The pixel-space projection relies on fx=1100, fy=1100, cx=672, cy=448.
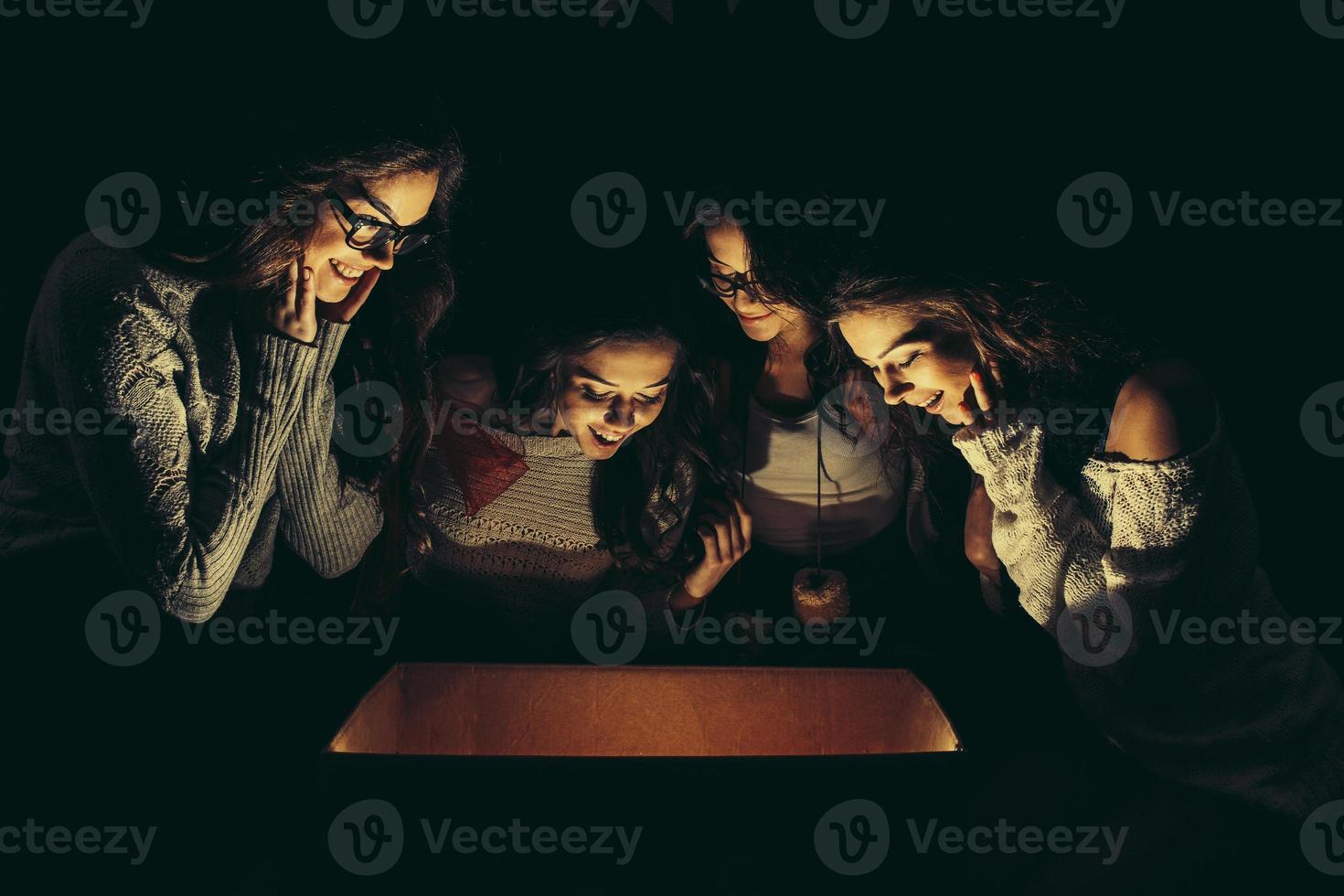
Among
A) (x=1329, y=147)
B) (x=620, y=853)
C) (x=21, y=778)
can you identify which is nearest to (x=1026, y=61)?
(x=1329, y=147)

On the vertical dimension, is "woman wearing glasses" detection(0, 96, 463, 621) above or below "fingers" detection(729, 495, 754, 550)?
above

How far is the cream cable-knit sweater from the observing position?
1904 millimetres

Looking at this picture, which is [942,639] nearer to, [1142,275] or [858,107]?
[1142,275]

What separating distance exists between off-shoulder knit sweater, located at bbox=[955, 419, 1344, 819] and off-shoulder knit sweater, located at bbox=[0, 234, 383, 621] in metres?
1.02

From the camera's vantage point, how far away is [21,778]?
1.49 m

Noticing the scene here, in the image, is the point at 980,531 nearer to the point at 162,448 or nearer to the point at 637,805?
the point at 637,805

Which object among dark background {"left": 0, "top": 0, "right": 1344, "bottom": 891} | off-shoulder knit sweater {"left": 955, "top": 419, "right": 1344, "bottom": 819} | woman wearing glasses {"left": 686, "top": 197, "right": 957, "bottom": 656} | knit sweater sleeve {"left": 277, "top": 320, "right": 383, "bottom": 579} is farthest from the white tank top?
knit sweater sleeve {"left": 277, "top": 320, "right": 383, "bottom": 579}

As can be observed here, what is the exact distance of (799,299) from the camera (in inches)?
65.8

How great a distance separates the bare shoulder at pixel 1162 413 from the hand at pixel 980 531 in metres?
0.28

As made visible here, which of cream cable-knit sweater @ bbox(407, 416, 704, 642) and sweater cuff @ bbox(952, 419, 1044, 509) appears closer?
sweater cuff @ bbox(952, 419, 1044, 509)

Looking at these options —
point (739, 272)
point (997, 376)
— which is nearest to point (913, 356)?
point (997, 376)

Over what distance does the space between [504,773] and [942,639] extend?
1.01 metres

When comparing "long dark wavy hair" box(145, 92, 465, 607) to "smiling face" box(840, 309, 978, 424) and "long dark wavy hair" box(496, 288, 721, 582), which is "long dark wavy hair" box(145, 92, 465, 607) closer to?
"long dark wavy hair" box(496, 288, 721, 582)

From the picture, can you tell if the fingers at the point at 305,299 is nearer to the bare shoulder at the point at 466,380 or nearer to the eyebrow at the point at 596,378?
the bare shoulder at the point at 466,380
